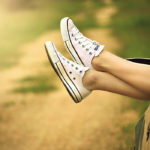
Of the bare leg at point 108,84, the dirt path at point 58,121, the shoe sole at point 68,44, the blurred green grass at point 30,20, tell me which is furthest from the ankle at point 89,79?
the blurred green grass at point 30,20

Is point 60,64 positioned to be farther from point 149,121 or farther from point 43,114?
point 43,114

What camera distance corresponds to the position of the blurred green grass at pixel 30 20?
3.45 metres

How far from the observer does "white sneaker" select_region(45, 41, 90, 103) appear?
4.30 ft

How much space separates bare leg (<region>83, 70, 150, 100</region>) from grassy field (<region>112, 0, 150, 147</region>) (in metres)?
0.72

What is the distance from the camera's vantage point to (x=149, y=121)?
3.77ft

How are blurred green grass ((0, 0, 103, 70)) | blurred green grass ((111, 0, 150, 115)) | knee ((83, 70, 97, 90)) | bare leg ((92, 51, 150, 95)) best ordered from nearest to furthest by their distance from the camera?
bare leg ((92, 51, 150, 95))
knee ((83, 70, 97, 90))
blurred green grass ((111, 0, 150, 115))
blurred green grass ((0, 0, 103, 70))

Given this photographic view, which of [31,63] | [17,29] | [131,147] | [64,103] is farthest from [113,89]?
[17,29]

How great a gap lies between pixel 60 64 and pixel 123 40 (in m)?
2.12

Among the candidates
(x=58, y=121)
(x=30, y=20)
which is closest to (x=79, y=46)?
(x=58, y=121)

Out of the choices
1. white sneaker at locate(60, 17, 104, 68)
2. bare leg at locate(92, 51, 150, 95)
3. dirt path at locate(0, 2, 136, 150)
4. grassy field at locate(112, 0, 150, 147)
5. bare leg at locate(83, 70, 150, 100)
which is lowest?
dirt path at locate(0, 2, 136, 150)

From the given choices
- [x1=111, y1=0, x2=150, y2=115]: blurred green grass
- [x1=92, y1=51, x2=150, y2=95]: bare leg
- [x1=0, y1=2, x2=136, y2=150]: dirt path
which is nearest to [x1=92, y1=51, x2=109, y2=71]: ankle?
[x1=92, y1=51, x2=150, y2=95]: bare leg

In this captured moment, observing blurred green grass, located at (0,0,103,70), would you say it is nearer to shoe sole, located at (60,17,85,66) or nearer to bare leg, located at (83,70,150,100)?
shoe sole, located at (60,17,85,66)

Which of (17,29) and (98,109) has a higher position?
(17,29)

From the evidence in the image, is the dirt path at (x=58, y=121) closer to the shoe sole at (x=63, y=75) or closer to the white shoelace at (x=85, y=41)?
the shoe sole at (x=63, y=75)
